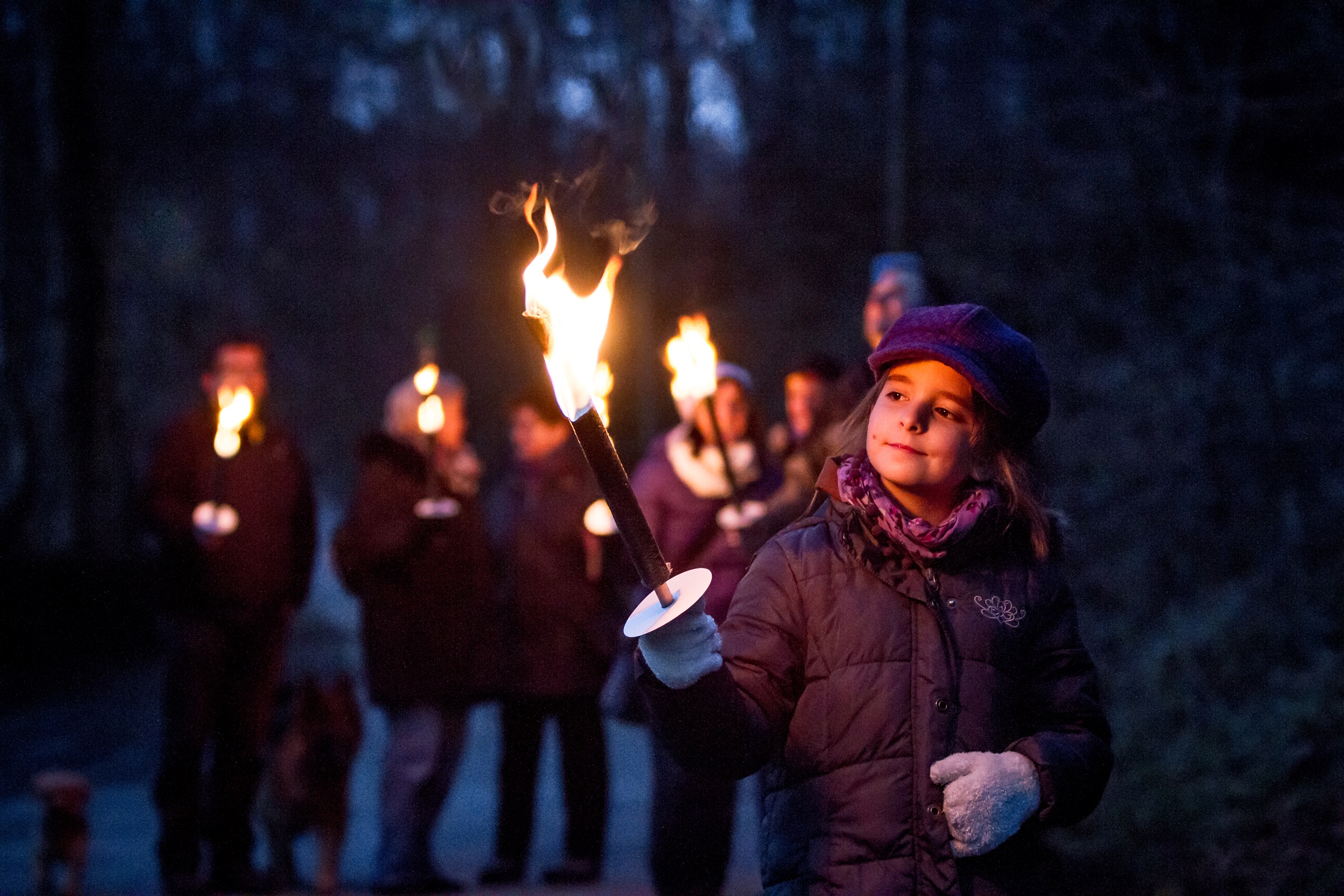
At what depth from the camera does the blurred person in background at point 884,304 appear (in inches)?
200

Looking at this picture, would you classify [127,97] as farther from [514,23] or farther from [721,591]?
[721,591]

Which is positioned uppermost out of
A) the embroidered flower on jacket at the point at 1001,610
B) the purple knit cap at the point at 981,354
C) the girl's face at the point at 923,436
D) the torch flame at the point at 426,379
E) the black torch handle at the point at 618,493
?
the torch flame at the point at 426,379

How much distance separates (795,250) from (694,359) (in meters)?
15.9

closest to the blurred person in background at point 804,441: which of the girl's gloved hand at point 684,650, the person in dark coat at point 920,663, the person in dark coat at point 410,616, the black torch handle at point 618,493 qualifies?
the person in dark coat at point 920,663

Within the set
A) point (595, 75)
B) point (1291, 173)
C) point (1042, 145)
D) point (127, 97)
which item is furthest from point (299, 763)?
point (595, 75)

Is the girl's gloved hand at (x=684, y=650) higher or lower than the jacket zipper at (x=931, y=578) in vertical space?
lower

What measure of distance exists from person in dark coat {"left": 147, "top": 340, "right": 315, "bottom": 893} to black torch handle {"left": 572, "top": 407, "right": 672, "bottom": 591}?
4.65 meters

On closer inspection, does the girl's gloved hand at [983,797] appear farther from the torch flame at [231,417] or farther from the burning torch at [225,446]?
the torch flame at [231,417]

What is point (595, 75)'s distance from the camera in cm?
2264

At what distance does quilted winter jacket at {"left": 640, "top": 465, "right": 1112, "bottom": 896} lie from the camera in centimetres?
282

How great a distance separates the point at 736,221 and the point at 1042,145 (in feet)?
27.9

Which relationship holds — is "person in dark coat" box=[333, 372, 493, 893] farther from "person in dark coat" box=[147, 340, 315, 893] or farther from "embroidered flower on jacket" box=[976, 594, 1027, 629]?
"embroidered flower on jacket" box=[976, 594, 1027, 629]

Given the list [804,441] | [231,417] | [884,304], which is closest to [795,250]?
[231,417]

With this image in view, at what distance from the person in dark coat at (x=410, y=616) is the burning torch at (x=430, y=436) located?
0.02 metres
